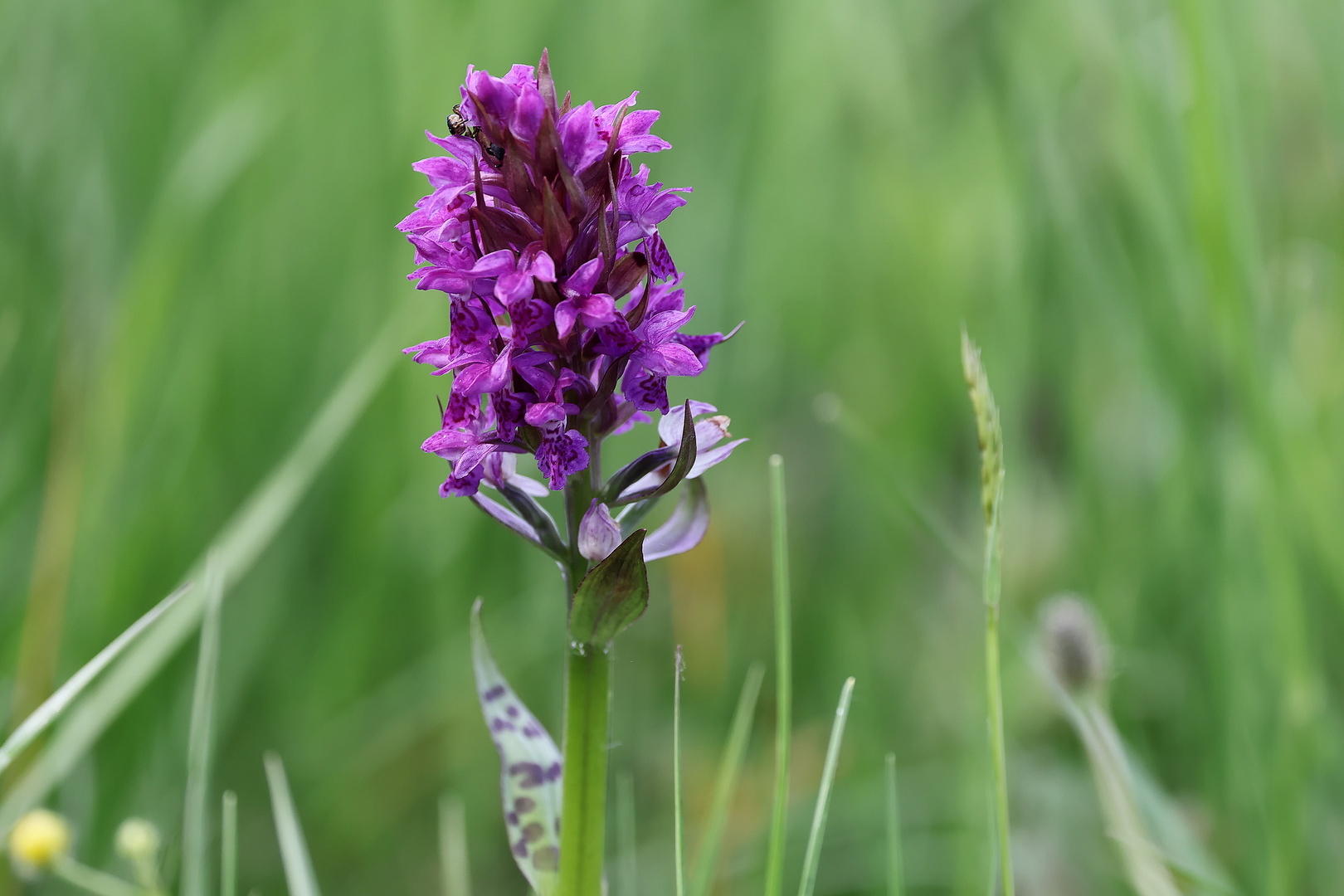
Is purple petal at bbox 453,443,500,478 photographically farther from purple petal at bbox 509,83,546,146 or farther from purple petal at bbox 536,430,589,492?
purple petal at bbox 509,83,546,146

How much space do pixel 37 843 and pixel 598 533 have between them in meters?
0.77

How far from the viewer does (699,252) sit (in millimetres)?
2807

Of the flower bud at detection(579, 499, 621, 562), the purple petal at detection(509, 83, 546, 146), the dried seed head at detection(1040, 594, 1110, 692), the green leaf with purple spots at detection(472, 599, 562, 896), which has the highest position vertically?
the purple petal at detection(509, 83, 546, 146)

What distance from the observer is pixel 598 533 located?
2.77ft

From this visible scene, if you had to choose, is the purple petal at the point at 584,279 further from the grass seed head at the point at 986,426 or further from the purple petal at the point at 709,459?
the grass seed head at the point at 986,426

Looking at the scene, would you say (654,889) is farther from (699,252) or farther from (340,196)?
(340,196)

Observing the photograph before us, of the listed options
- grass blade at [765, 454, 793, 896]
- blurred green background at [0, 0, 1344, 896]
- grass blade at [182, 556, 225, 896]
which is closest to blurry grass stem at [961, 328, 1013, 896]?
grass blade at [765, 454, 793, 896]

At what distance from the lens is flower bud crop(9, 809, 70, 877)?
3.82 ft

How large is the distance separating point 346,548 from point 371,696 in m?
0.31

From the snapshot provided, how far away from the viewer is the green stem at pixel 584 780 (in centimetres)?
87

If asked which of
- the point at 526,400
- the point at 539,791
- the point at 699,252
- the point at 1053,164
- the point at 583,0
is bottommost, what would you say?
the point at 539,791

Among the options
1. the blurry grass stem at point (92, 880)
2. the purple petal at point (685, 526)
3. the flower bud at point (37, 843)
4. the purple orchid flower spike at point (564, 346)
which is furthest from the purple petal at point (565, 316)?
the flower bud at point (37, 843)

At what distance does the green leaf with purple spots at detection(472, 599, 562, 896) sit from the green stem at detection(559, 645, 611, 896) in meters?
0.09

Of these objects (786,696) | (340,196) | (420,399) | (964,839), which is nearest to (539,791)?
(786,696)
